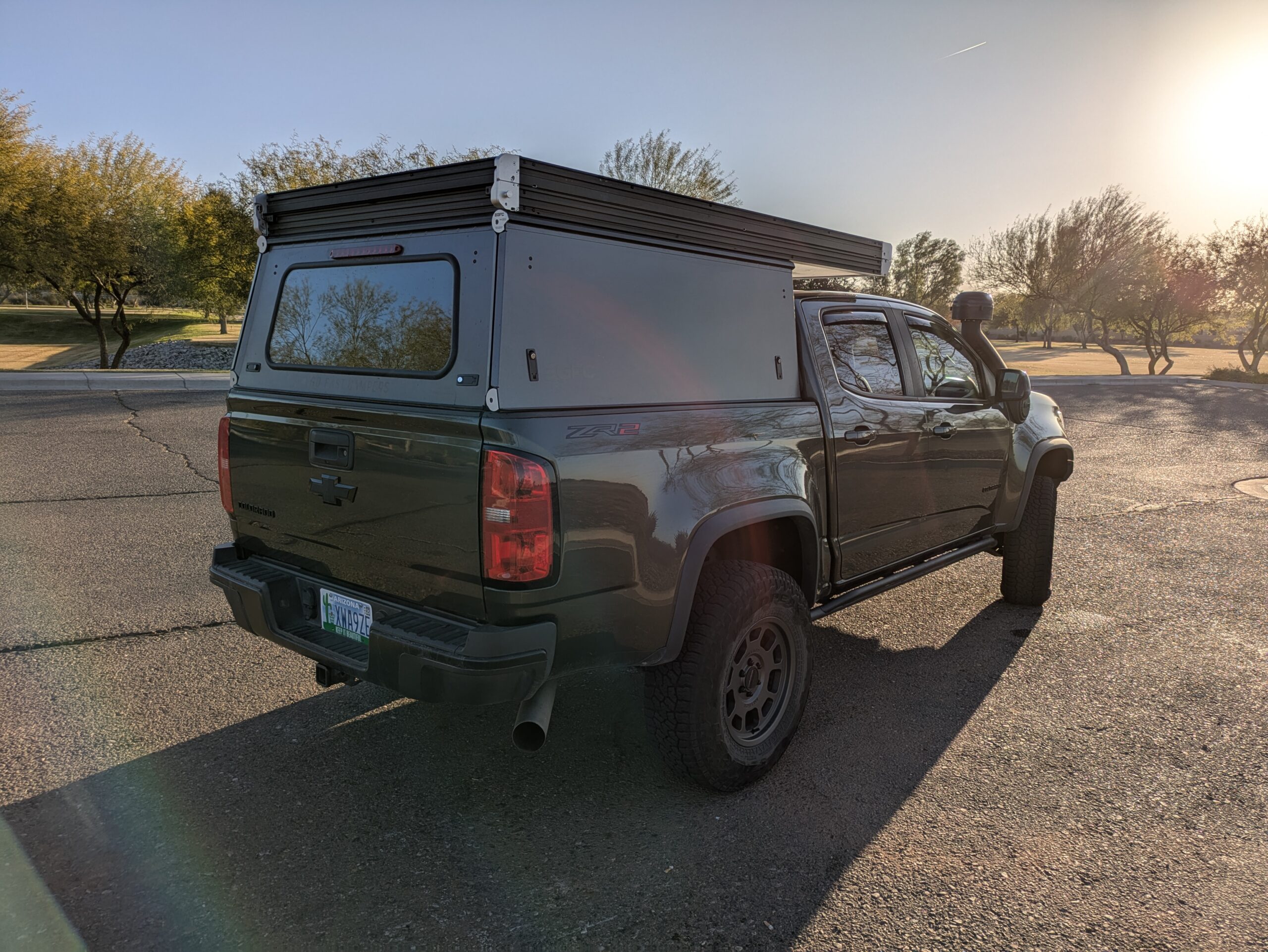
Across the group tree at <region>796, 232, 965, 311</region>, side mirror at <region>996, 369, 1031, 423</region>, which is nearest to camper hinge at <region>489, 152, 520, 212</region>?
side mirror at <region>996, 369, 1031, 423</region>

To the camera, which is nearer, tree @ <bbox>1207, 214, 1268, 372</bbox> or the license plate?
the license plate

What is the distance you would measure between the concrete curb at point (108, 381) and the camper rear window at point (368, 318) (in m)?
12.9

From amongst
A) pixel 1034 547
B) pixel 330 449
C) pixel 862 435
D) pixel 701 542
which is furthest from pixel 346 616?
pixel 1034 547

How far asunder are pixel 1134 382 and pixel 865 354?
Result: 2767 cm

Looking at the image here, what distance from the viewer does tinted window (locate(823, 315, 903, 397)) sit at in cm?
386

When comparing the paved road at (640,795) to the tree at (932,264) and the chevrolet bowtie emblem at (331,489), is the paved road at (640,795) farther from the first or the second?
the tree at (932,264)

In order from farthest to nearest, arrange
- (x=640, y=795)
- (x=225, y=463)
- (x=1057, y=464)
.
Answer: (x=1057, y=464)
(x=225, y=463)
(x=640, y=795)

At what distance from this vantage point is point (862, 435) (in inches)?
148

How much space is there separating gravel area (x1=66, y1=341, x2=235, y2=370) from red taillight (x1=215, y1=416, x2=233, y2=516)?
29.5 m

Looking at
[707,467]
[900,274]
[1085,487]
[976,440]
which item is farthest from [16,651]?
[900,274]

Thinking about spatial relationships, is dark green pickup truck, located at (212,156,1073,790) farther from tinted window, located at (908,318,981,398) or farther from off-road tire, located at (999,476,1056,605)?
off-road tire, located at (999,476,1056,605)

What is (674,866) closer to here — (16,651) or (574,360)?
(574,360)

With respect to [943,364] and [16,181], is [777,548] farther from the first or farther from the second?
[16,181]

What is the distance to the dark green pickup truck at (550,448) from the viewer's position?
8.34 ft
